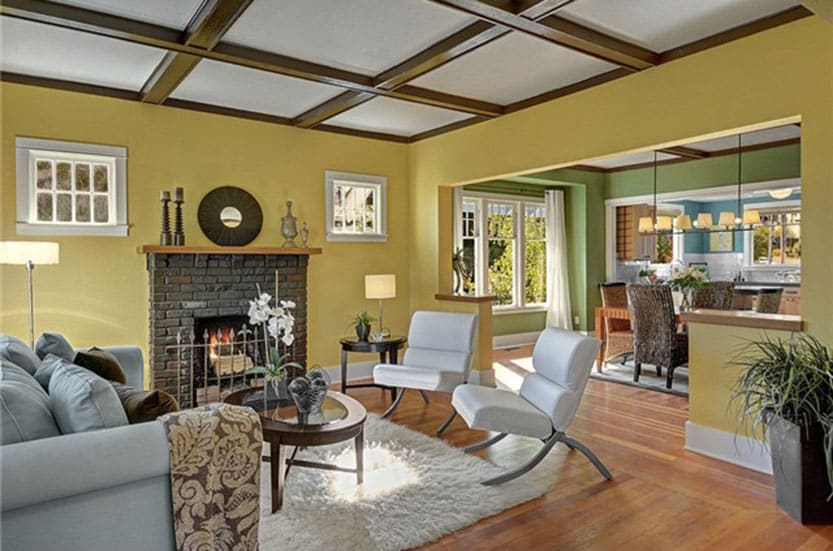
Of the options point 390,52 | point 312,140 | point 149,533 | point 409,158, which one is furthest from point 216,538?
point 409,158

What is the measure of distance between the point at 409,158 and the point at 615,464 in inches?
167

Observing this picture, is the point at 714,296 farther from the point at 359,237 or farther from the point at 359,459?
the point at 359,459

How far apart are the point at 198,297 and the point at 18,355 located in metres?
2.41

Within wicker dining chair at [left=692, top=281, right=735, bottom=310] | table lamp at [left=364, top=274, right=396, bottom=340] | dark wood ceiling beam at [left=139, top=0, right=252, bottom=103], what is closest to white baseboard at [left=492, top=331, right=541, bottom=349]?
wicker dining chair at [left=692, top=281, right=735, bottom=310]

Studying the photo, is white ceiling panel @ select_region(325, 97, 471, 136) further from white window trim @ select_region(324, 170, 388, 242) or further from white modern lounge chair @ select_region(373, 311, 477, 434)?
white modern lounge chair @ select_region(373, 311, 477, 434)

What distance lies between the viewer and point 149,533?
6.08 ft

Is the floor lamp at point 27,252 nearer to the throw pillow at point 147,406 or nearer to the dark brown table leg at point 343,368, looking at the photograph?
the throw pillow at point 147,406

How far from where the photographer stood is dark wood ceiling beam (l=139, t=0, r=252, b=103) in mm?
3033

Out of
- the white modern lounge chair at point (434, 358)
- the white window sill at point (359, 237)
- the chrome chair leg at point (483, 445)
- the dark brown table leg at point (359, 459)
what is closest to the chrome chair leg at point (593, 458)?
the chrome chair leg at point (483, 445)

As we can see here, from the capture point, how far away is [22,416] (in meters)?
1.83

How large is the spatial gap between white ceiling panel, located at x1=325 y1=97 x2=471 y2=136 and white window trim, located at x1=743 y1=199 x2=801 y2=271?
690 cm

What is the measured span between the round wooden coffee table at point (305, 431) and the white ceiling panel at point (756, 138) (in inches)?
212

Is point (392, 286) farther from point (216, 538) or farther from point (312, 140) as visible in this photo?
point (216, 538)

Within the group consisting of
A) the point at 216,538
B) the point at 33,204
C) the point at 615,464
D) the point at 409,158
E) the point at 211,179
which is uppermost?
the point at 409,158
